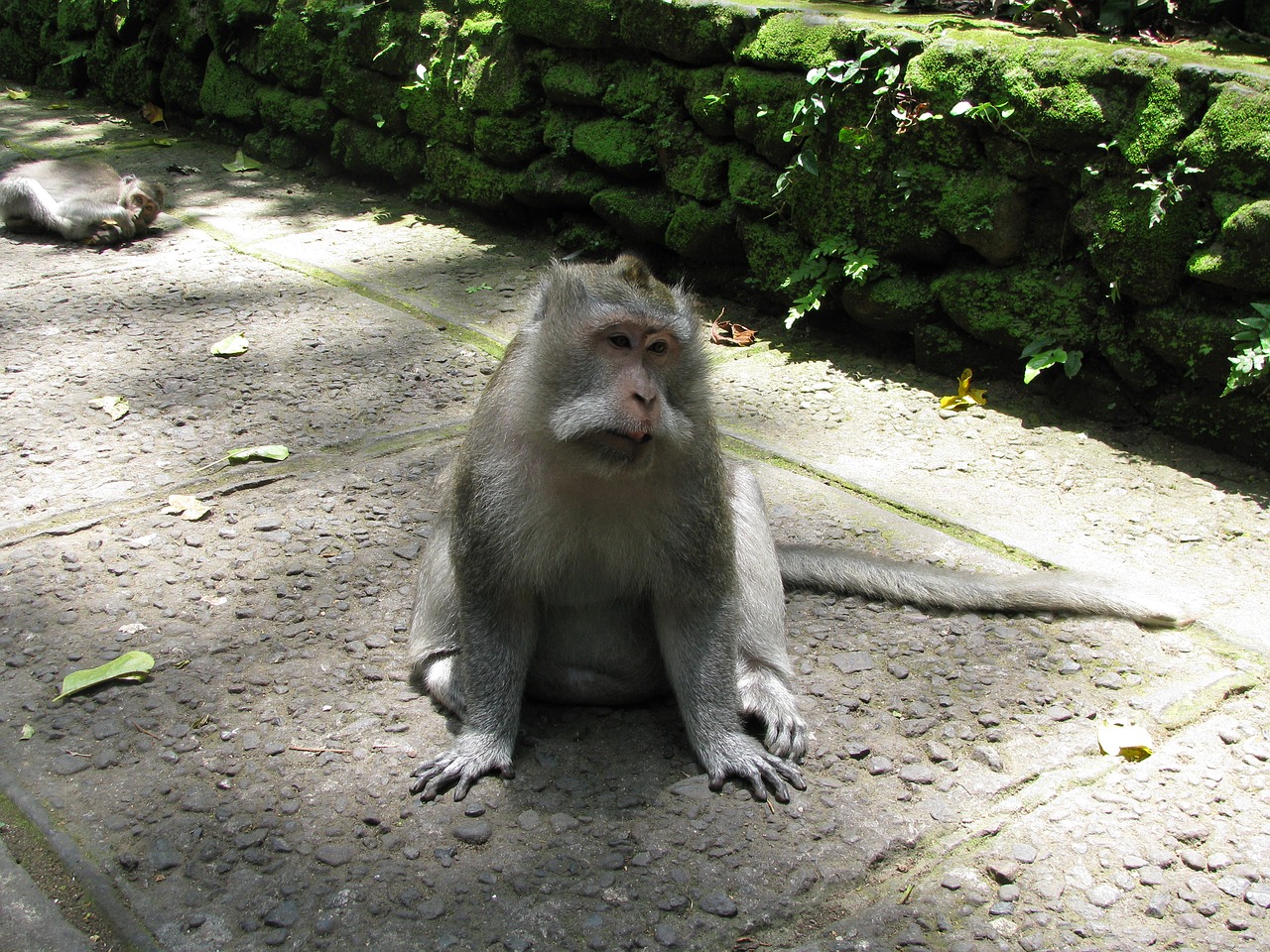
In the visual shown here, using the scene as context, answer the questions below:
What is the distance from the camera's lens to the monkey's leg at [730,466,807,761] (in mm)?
2787

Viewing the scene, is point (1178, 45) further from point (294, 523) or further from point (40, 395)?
point (40, 395)

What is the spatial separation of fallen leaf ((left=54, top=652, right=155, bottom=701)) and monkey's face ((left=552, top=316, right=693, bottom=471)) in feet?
4.25

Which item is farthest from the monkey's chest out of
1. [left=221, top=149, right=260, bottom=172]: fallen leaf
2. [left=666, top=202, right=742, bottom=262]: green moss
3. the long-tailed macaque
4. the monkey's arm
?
[left=221, top=149, right=260, bottom=172]: fallen leaf

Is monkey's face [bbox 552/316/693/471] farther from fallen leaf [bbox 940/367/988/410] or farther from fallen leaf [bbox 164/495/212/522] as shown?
fallen leaf [bbox 940/367/988/410]

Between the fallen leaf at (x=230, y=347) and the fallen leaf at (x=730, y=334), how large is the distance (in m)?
2.08

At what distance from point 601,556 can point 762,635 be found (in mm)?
558

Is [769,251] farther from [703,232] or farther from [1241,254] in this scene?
[1241,254]

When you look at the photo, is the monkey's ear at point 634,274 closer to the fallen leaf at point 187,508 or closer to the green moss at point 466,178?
the fallen leaf at point 187,508

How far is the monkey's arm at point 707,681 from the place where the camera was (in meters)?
2.69

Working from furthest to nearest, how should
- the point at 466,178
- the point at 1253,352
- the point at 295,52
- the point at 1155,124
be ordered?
the point at 295,52
the point at 466,178
the point at 1155,124
the point at 1253,352

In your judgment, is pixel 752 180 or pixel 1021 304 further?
pixel 752 180

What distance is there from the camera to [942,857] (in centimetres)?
241

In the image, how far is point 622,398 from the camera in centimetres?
242

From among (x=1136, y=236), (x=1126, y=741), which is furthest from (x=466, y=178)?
(x=1126, y=741)
